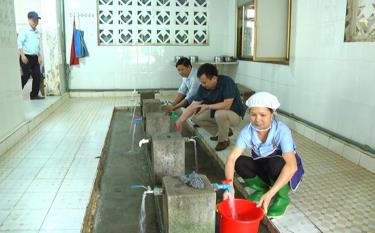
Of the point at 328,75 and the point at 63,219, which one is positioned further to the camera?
the point at 328,75

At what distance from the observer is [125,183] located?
10.8ft

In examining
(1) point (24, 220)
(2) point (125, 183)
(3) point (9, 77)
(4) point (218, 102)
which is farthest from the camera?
(3) point (9, 77)

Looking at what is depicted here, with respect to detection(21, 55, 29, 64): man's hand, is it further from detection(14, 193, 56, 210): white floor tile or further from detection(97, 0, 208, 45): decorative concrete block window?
detection(14, 193, 56, 210): white floor tile

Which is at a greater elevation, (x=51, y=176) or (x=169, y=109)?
(x=169, y=109)

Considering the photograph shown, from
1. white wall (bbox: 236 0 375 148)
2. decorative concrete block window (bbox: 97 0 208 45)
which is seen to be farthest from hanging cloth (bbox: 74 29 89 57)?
white wall (bbox: 236 0 375 148)

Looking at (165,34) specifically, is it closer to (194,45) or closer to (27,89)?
(194,45)

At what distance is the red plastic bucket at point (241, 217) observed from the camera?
72.0 inches

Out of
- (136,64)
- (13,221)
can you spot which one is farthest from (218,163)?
(136,64)

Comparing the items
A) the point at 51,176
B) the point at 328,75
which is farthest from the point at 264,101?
the point at 328,75

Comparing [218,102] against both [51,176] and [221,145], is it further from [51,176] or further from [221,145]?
[51,176]

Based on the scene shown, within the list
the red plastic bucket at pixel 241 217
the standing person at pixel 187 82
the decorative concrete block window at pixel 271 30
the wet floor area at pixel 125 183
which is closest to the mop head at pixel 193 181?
the red plastic bucket at pixel 241 217

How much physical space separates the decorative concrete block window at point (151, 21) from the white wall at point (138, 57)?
140 millimetres

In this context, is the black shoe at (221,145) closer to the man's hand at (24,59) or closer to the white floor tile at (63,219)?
the white floor tile at (63,219)

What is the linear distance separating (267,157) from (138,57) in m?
5.74
